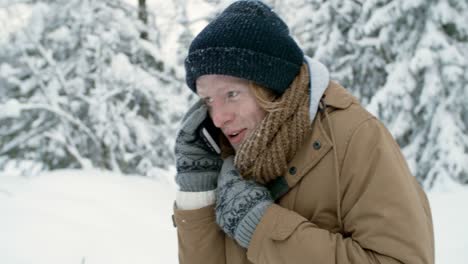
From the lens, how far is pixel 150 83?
11.3m

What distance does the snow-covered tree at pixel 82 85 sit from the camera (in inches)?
421

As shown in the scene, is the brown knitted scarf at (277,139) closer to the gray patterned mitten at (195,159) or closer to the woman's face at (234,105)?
the woman's face at (234,105)

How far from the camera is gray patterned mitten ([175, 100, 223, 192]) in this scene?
188 centimetres

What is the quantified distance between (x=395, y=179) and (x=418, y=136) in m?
9.02

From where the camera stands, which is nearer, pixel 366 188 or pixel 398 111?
pixel 366 188

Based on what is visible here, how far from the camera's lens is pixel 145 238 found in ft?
14.1

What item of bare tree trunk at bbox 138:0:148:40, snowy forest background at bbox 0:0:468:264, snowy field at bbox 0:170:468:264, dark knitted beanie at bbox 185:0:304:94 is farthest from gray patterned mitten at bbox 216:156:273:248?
bare tree trunk at bbox 138:0:148:40

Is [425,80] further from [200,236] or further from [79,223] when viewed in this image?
[200,236]

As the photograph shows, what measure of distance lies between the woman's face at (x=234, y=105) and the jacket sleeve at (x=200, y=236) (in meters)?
0.42

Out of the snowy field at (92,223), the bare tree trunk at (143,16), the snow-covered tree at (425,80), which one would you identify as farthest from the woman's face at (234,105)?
the bare tree trunk at (143,16)

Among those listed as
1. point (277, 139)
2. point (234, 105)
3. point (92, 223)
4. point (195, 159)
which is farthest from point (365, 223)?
point (92, 223)

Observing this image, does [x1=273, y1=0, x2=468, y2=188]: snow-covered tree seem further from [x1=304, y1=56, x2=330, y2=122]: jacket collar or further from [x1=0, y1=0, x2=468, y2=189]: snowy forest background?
[x1=304, y1=56, x2=330, y2=122]: jacket collar

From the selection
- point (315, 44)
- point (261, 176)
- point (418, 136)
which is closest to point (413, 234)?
point (261, 176)

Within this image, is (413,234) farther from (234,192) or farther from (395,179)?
(234,192)
